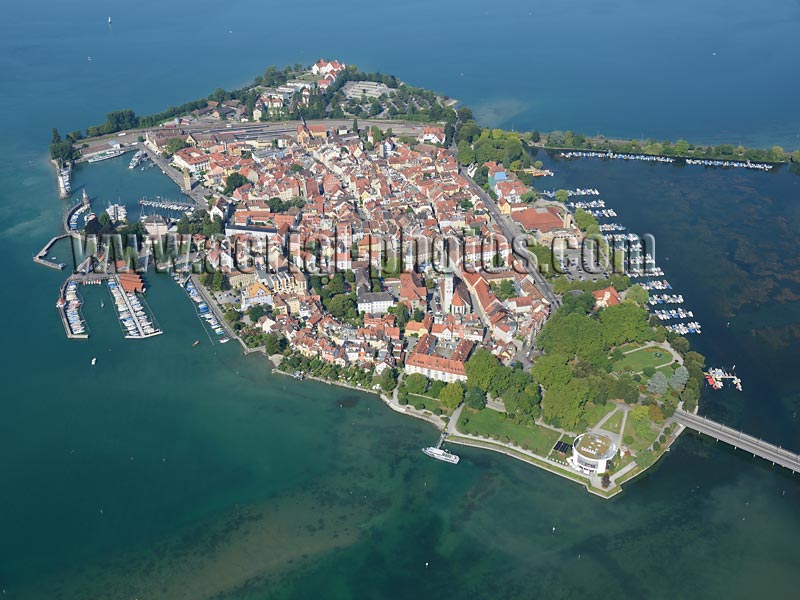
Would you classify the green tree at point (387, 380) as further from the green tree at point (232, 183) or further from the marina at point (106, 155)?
the marina at point (106, 155)

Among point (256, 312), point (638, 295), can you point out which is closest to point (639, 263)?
point (638, 295)

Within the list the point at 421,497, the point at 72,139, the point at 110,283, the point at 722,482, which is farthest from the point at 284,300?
the point at 72,139

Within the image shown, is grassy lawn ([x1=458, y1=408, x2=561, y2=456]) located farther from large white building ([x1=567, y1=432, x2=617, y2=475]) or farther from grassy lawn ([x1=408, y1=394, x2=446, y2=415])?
large white building ([x1=567, y1=432, x2=617, y2=475])

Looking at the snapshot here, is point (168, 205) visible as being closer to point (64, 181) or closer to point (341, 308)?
point (64, 181)

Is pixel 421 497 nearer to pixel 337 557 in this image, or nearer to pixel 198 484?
pixel 337 557

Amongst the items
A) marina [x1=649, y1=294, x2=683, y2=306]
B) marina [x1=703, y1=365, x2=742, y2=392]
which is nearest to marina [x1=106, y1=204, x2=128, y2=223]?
marina [x1=649, y1=294, x2=683, y2=306]

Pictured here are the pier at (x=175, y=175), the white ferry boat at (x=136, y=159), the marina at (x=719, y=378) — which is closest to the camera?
the marina at (x=719, y=378)

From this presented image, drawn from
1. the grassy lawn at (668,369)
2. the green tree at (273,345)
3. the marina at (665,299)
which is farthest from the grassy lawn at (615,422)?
the green tree at (273,345)
